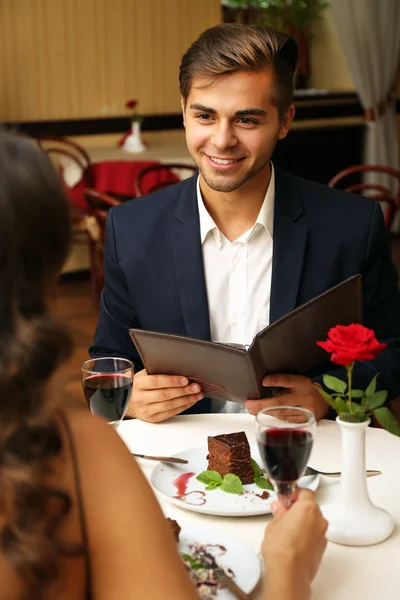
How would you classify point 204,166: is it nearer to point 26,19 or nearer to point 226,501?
point 226,501

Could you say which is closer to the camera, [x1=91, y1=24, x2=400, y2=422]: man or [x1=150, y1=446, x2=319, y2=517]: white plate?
[x1=150, y1=446, x2=319, y2=517]: white plate

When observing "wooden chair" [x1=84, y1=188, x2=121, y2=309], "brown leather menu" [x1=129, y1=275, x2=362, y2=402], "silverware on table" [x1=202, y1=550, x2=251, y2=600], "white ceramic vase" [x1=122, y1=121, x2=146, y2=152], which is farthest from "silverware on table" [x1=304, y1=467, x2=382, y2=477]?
"white ceramic vase" [x1=122, y1=121, x2=146, y2=152]

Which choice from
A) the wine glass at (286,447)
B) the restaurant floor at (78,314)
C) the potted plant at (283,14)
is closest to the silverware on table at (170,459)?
the wine glass at (286,447)

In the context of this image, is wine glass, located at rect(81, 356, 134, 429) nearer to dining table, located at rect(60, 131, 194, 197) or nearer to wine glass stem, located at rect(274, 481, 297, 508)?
wine glass stem, located at rect(274, 481, 297, 508)

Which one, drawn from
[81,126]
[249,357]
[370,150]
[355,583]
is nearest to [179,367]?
[249,357]

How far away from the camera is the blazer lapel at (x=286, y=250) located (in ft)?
7.01

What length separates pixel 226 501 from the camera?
4.75 feet

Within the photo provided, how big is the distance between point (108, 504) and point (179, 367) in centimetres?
92

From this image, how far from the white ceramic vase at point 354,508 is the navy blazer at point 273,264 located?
754 millimetres

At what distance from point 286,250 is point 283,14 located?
7016 mm

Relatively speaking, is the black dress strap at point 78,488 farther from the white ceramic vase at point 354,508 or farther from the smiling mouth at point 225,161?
the smiling mouth at point 225,161

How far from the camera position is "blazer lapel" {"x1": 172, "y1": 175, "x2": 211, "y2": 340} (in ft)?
7.03

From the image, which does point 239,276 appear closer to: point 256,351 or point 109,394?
point 256,351

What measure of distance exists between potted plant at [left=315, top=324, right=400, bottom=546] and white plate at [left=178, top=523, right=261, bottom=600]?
0.16 meters
